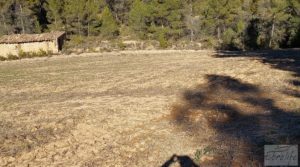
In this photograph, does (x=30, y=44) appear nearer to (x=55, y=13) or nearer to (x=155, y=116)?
(x=55, y=13)

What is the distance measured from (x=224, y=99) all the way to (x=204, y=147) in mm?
4861

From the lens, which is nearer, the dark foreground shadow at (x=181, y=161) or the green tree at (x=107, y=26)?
the dark foreground shadow at (x=181, y=161)

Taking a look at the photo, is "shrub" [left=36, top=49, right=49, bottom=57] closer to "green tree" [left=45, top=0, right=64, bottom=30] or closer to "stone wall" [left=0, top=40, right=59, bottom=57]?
"stone wall" [left=0, top=40, right=59, bottom=57]

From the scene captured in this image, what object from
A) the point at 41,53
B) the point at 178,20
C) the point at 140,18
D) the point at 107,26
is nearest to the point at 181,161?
the point at 41,53

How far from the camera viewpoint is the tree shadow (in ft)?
30.3

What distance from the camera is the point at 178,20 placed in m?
46.8

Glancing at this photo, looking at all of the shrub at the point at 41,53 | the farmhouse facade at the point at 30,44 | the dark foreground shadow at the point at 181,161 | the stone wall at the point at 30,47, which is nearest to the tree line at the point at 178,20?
the farmhouse facade at the point at 30,44

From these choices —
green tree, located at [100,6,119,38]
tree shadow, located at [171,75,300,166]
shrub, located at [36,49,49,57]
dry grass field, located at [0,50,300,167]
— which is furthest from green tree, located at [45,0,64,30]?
tree shadow, located at [171,75,300,166]

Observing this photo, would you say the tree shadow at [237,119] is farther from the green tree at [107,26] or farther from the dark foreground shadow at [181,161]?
the green tree at [107,26]

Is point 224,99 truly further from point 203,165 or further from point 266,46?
point 266,46

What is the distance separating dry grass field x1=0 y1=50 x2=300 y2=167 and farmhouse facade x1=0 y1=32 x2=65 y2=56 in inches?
763

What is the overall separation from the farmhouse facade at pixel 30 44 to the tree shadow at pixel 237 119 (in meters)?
28.2

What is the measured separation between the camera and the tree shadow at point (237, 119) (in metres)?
9.25

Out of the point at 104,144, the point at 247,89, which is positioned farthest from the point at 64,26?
the point at 104,144
